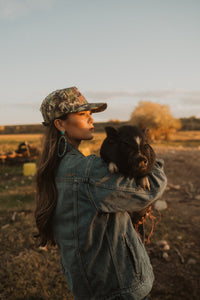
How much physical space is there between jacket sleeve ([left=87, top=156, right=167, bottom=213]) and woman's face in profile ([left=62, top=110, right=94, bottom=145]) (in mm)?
432

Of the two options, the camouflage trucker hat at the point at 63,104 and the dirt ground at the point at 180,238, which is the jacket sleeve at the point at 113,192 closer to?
the camouflage trucker hat at the point at 63,104

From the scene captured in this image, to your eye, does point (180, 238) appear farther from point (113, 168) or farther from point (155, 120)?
point (155, 120)

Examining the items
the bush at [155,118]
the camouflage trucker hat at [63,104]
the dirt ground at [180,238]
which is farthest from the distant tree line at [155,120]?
the camouflage trucker hat at [63,104]

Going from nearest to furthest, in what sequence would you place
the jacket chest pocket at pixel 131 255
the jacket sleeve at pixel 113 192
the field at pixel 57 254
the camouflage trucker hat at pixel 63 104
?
the jacket sleeve at pixel 113 192 < the jacket chest pocket at pixel 131 255 < the camouflage trucker hat at pixel 63 104 < the field at pixel 57 254

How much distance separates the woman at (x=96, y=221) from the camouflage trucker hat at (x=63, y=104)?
1.02ft

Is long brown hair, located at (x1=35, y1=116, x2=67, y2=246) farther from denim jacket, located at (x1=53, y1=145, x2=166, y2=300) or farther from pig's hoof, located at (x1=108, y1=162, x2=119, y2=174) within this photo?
pig's hoof, located at (x1=108, y1=162, x2=119, y2=174)

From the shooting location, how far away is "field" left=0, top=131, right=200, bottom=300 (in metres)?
3.59

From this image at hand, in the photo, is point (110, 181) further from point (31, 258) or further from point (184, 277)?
point (31, 258)

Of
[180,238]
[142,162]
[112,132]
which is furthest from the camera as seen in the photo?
[180,238]

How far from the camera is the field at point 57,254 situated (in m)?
3.59

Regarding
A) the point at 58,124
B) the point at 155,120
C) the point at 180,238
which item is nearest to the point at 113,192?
the point at 58,124

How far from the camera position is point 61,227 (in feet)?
5.83

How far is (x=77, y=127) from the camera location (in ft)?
6.40

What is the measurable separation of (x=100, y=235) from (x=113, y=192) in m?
0.36
